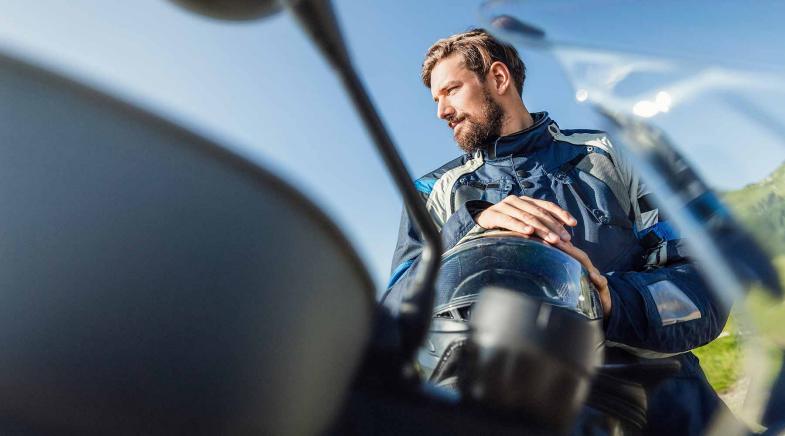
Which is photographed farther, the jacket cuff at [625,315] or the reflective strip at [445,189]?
the reflective strip at [445,189]

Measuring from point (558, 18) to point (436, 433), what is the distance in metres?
0.26

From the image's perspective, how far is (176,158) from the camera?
0.92 feet

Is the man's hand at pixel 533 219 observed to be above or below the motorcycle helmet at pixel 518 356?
above

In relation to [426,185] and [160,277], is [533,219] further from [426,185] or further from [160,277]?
[426,185]

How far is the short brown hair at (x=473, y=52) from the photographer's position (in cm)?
113

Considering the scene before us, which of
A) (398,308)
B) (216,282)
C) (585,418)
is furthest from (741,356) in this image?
(216,282)

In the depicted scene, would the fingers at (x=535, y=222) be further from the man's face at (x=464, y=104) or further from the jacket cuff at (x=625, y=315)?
the man's face at (x=464, y=104)

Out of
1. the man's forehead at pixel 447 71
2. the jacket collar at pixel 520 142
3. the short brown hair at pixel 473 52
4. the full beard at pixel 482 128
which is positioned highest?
the short brown hair at pixel 473 52

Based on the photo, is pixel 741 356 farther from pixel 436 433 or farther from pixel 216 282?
pixel 216 282

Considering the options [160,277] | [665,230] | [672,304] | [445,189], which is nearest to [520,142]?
[445,189]

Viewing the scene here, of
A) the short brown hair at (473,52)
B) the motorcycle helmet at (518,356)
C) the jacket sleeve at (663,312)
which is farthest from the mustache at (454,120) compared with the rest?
the motorcycle helmet at (518,356)

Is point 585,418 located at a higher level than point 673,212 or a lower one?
lower

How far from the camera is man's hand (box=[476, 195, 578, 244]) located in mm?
520

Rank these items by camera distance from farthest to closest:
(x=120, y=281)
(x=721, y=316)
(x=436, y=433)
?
1. (x=721, y=316)
2. (x=436, y=433)
3. (x=120, y=281)
